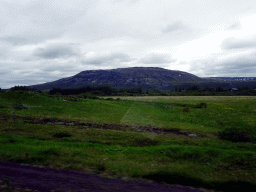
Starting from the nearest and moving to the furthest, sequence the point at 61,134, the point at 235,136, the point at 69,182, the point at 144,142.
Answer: the point at 69,182, the point at 144,142, the point at 61,134, the point at 235,136

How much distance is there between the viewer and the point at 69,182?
9391 millimetres

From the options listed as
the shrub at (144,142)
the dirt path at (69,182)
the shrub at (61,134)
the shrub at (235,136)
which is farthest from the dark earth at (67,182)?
the shrub at (235,136)

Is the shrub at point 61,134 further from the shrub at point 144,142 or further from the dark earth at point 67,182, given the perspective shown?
the dark earth at point 67,182

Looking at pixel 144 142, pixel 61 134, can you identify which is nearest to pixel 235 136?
pixel 144 142

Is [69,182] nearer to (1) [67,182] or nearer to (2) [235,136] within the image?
(1) [67,182]

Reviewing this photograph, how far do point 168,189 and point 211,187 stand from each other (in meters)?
2.55

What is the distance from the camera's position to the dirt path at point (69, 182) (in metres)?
8.80

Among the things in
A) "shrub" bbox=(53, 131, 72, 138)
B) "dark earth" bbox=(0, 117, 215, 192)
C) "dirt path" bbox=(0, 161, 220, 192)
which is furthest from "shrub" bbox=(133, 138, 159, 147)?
"dirt path" bbox=(0, 161, 220, 192)

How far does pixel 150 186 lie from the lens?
30.9ft

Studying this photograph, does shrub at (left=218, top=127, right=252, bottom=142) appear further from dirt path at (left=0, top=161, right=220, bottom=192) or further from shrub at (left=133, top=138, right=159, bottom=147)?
dirt path at (left=0, top=161, right=220, bottom=192)

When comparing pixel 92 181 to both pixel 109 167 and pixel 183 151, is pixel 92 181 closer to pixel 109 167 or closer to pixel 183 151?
pixel 109 167

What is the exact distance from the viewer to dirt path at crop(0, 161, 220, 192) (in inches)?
347

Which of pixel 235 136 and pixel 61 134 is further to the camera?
pixel 235 136

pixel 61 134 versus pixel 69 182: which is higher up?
pixel 61 134
